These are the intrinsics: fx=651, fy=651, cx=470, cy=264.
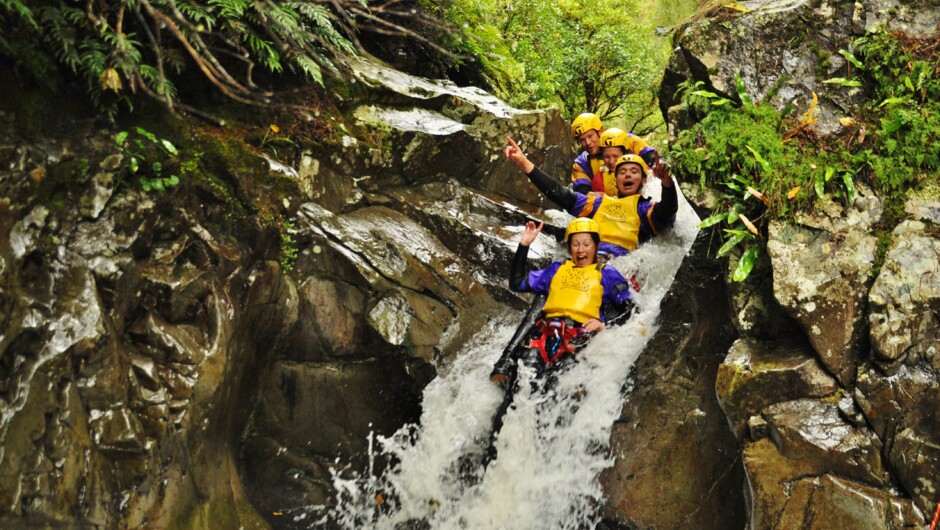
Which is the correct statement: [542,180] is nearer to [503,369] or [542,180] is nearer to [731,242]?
[503,369]

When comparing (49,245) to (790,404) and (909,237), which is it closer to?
(790,404)

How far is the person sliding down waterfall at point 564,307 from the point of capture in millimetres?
6793

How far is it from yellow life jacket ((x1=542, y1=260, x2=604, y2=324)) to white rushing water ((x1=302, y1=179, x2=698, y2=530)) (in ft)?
1.03

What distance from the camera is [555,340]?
22.5 ft

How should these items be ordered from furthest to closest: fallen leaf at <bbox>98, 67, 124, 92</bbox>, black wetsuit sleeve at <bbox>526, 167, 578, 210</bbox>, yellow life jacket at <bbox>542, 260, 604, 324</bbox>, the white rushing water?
black wetsuit sleeve at <bbox>526, 167, 578, 210</bbox>
yellow life jacket at <bbox>542, 260, 604, 324</bbox>
the white rushing water
fallen leaf at <bbox>98, 67, 124, 92</bbox>

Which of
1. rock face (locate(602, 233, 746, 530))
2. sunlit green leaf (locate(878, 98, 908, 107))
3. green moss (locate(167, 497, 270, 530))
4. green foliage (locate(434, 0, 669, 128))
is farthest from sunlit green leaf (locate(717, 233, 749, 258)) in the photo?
green foliage (locate(434, 0, 669, 128))

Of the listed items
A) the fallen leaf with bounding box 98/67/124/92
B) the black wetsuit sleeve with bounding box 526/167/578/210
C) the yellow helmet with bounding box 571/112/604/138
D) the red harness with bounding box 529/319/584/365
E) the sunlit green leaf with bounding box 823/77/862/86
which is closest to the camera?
the fallen leaf with bounding box 98/67/124/92

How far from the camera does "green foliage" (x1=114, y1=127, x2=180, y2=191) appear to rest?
5270mm

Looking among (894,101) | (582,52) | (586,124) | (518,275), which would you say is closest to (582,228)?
(518,275)

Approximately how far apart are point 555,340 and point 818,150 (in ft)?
9.99

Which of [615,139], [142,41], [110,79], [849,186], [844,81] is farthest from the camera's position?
[615,139]

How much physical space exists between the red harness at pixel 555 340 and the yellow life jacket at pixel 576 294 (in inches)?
6.3

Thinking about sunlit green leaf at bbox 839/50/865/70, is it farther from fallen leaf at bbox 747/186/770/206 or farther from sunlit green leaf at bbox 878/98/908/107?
fallen leaf at bbox 747/186/770/206

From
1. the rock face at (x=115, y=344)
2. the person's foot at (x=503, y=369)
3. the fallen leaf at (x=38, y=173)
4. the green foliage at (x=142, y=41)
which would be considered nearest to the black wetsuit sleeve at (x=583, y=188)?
the person's foot at (x=503, y=369)
